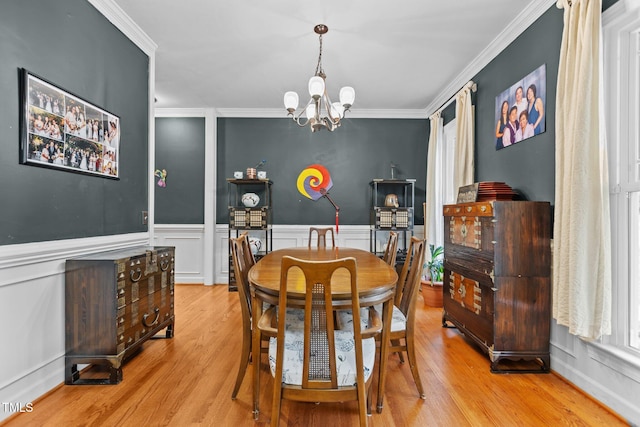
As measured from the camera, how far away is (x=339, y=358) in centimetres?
151

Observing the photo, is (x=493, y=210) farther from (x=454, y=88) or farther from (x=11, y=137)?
(x=11, y=137)

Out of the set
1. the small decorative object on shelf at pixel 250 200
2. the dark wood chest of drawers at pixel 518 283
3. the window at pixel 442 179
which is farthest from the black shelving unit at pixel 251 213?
the dark wood chest of drawers at pixel 518 283

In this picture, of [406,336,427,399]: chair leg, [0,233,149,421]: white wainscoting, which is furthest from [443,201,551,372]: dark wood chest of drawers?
[0,233,149,421]: white wainscoting

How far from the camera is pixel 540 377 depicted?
2.27 meters

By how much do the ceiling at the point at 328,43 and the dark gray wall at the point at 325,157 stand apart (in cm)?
68

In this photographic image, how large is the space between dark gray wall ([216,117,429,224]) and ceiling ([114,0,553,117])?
0.68 meters


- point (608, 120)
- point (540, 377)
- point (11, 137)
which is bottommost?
point (540, 377)

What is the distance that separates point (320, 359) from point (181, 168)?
445 centimetres

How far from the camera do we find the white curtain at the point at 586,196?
193 cm

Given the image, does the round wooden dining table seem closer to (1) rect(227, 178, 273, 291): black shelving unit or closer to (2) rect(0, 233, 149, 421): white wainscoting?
(2) rect(0, 233, 149, 421): white wainscoting

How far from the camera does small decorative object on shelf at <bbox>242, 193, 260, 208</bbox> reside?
4.84 metres

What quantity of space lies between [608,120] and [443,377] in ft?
6.33

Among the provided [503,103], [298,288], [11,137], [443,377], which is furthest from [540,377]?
[11,137]

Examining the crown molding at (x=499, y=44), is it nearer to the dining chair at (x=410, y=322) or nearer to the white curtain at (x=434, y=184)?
the white curtain at (x=434, y=184)
